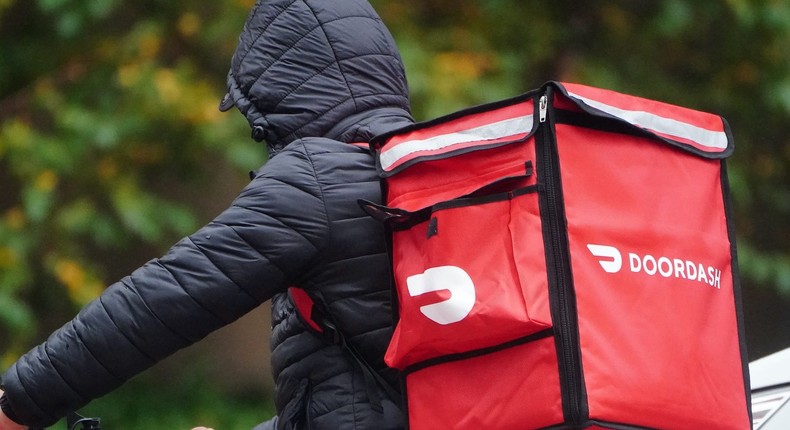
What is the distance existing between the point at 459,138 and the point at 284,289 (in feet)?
1.32

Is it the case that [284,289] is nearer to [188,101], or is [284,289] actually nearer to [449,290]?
[449,290]

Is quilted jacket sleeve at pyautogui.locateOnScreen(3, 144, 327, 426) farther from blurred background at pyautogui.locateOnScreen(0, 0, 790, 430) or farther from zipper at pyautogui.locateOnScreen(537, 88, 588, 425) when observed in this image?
blurred background at pyautogui.locateOnScreen(0, 0, 790, 430)

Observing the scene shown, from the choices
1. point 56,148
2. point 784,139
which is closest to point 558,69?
point 784,139

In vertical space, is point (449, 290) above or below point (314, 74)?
below

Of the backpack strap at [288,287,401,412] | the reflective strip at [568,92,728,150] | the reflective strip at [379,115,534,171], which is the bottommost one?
the backpack strap at [288,287,401,412]

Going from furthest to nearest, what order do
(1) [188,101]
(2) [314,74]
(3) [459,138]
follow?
(1) [188,101] → (2) [314,74] → (3) [459,138]

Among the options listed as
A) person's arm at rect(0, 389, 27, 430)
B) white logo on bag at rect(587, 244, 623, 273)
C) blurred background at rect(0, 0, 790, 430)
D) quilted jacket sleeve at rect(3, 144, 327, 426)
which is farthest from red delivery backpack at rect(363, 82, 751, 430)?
blurred background at rect(0, 0, 790, 430)

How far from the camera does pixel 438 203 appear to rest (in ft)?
6.86

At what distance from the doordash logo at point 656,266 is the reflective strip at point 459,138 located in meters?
0.22

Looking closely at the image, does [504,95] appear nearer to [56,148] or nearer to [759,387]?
[56,148]

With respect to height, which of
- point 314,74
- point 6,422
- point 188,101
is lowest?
point 6,422

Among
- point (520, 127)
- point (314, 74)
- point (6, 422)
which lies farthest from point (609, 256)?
point (6, 422)

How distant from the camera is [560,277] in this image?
2.01 meters

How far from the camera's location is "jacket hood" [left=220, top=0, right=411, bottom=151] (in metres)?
2.38
